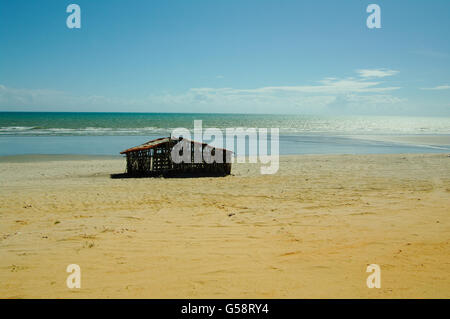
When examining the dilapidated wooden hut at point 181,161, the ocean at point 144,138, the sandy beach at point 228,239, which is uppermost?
the ocean at point 144,138

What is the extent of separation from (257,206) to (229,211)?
90 cm

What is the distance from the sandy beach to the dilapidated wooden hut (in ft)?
8.68

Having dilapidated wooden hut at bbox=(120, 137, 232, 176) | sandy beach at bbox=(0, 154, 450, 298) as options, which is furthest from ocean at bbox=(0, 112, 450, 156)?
sandy beach at bbox=(0, 154, 450, 298)

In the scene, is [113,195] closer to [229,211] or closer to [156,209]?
[156,209]

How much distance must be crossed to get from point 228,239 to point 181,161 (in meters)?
8.60

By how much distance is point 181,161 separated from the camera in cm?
1421

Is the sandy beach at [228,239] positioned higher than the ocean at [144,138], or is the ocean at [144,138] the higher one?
the ocean at [144,138]

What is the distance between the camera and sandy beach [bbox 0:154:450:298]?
4.27 m

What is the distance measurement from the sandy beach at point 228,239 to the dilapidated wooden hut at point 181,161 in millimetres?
2645

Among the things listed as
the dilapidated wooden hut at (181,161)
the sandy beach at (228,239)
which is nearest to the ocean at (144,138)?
the dilapidated wooden hut at (181,161)

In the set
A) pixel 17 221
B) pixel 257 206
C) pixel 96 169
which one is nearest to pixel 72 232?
pixel 17 221

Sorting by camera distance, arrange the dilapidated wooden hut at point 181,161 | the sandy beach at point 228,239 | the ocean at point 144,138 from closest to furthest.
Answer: the sandy beach at point 228,239 → the dilapidated wooden hut at point 181,161 → the ocean at point 144,138

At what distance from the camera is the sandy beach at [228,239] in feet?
14.0

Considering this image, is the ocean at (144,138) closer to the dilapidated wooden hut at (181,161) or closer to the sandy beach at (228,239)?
the dilapidated wooden hut at (181,161)
